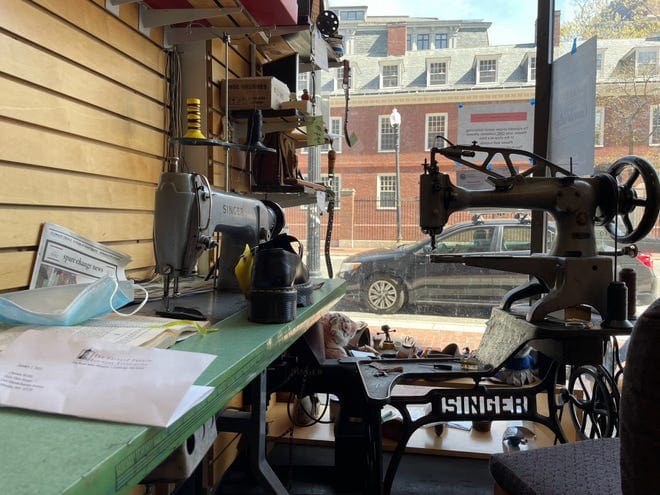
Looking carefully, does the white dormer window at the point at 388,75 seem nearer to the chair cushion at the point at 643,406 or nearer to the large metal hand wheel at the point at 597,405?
the large metal hand wheel at the point at 597,405

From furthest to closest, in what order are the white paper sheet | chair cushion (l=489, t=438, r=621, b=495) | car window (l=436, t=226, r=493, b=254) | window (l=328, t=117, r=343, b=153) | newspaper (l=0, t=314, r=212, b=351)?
window (l=328, t=117, r=343, b=153)
car window (l=436, t=226, r=493, b=254)
chair cushion (l=489, t=438, r=621, b=495)
newspaper (l=0, t=314, r=212, b=351)
the white paper sheet

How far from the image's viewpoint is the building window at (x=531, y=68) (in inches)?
87.1

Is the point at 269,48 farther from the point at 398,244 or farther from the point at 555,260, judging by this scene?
the point at 555,260

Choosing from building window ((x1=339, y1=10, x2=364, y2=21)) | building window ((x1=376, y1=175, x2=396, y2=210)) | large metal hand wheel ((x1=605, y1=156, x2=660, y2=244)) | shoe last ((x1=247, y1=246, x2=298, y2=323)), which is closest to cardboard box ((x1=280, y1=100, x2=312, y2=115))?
building window ((x1=376, y1=175, x2=396, y2=210))

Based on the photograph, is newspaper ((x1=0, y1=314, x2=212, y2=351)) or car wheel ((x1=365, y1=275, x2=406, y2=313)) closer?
newspaper ((x1=0, y1=314, x2=212, y2=351))

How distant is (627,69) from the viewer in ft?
6.59

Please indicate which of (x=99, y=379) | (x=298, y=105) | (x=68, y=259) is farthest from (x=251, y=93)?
(x=99, y=379)

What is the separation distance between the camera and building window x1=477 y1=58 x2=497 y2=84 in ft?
7.57

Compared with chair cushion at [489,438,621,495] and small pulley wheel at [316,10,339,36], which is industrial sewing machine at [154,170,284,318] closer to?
chair cushion at [489,438,621,495]

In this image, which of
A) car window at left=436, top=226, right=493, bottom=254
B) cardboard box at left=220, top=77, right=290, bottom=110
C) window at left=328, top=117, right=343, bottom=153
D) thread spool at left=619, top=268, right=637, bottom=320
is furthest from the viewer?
window at left=328, top=117, right=343, bottom=153

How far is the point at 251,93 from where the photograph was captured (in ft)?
6.26

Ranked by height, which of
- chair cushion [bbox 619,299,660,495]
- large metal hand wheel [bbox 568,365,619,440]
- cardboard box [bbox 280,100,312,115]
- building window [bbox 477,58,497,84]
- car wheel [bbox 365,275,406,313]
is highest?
building window [bbox 477,58,497,84]

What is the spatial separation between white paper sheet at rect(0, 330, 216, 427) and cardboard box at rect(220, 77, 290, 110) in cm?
139

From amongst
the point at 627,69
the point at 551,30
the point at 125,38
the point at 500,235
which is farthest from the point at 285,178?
the point at 627,69
